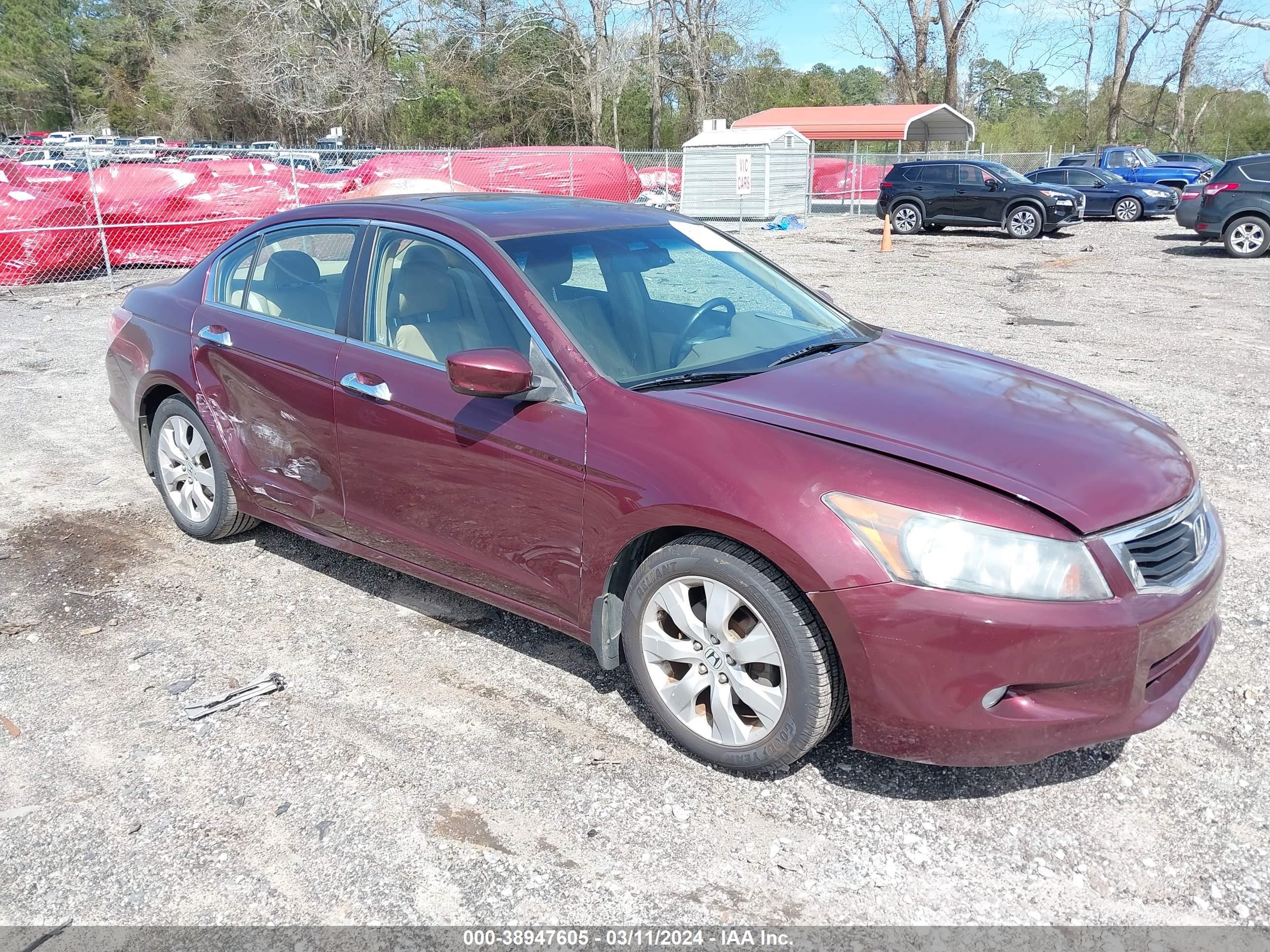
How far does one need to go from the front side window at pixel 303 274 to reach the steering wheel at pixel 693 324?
1.42 metres

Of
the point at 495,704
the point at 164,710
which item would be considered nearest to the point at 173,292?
the point at 164,710

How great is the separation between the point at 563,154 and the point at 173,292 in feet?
63.2

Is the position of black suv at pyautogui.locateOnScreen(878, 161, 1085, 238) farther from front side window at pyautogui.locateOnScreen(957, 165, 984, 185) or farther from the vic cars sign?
the vic cars sign

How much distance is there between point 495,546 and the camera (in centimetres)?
360

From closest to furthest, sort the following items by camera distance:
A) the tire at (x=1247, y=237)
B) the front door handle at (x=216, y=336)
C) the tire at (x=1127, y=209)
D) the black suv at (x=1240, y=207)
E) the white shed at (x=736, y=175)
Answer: the front door handle at (x=216, y=336) → the black suv at (x=1240, y=207) → the tire at (x=1247, y=237) → the white shed at (x=736, y=175) → the tire at (x=1127, y=209)

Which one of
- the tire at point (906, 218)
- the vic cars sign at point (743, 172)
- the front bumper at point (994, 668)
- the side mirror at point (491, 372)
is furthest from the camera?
the vic cars sign at point (743, 172)

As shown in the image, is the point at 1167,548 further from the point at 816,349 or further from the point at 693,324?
the point at 693,324

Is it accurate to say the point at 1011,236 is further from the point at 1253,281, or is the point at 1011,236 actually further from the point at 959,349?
the point at 959,349

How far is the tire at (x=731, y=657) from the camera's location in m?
2.86

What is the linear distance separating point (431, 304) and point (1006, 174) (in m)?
21.3

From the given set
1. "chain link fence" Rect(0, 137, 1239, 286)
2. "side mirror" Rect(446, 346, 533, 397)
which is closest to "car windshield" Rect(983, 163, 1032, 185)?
"chain link fence" Rect(0, 137, 1239, 286)

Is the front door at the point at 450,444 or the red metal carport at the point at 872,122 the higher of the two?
the red metal carport at the point at 872,122

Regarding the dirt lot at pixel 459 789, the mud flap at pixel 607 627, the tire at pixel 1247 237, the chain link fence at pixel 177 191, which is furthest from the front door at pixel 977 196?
the mud flap at pixel 607 627

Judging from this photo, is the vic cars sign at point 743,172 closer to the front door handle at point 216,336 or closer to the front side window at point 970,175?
the front side window at point 970,175
